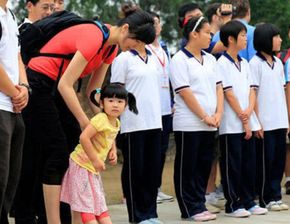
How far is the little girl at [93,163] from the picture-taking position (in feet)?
17.7

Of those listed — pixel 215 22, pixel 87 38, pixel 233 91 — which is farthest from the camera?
pixel 215 22

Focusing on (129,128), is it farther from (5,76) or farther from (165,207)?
(5,76)

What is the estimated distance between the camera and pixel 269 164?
7359 mm

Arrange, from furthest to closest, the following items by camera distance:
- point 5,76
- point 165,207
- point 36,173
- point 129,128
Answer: point 165,207, point 129,128, point 36,173, point 5,76

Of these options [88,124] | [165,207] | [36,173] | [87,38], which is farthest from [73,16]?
[165,207]

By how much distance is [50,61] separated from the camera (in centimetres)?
541

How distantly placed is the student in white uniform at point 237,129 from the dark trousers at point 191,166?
253 mm

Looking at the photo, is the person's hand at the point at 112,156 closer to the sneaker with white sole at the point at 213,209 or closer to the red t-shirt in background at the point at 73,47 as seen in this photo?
the red t-shirt in background at the point at 73,47

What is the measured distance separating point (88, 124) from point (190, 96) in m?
1.40

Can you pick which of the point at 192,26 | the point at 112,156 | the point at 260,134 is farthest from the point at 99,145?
the point at 260,134

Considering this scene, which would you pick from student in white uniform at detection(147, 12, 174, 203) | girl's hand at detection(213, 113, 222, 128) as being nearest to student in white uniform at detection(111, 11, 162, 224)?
girl's hand at detection(213, 113, 222, 128)

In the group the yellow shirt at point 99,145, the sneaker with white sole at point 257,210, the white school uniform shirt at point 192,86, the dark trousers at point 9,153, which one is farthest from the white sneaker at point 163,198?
the dark trousers at point 9,153

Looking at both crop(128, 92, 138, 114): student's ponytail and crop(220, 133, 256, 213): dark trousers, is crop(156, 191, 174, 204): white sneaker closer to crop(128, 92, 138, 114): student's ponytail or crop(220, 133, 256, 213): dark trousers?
crop(220, 133, 256, 213): dark trousers

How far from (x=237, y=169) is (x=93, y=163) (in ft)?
6.39
